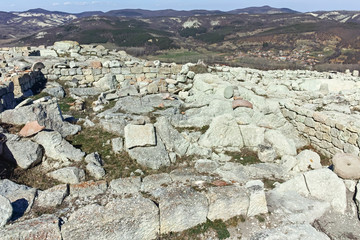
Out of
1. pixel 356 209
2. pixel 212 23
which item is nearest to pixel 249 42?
pixel 212 23

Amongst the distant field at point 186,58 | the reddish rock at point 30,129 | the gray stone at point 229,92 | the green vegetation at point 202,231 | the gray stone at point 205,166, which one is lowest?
the distant field at point 186,58

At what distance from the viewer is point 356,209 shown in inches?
216

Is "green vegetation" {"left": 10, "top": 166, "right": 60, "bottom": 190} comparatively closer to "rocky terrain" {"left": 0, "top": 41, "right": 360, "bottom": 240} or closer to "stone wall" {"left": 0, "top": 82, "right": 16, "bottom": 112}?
"rocky terrain" {"left": 0, "top": 41, "right": 360, "bottom": 240}

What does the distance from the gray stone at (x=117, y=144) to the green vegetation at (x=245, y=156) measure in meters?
3.26

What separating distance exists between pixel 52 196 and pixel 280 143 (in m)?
6.65

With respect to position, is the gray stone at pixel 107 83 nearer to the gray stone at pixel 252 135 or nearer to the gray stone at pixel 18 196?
the gray stone at pixel 252 135

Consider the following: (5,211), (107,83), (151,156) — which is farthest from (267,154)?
(107,83)

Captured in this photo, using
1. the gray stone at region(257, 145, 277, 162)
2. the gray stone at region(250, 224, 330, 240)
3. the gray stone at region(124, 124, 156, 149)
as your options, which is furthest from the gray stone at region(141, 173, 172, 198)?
the gray stone at region(257, 145, 277, 162)

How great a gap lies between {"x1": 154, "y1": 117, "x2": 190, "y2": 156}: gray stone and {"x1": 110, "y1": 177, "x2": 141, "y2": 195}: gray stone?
1.95 meters

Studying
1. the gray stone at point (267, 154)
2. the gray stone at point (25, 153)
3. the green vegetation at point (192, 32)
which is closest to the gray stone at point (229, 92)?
the gray stone at point (267, 154)

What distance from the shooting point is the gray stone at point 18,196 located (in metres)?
4.71

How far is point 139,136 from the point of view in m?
7.62

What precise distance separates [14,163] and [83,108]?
18.3ft

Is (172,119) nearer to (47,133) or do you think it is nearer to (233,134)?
(233,134)
